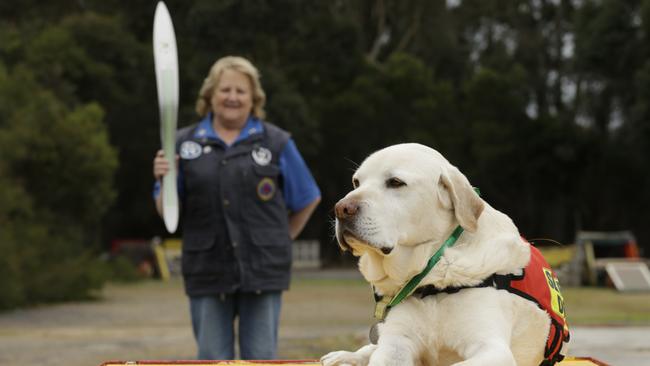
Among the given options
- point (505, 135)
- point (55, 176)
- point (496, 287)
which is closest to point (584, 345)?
point (496, 287)

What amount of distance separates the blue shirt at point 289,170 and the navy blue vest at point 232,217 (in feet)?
0.15

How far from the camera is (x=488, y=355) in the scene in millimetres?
2883

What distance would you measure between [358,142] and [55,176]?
17.6 meters

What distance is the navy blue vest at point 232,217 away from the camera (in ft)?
18.9

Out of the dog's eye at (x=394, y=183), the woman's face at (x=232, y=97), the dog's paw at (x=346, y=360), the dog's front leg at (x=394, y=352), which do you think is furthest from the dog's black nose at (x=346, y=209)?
the woman's face at (x=232, y=97)

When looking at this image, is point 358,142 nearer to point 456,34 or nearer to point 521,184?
point 521,184

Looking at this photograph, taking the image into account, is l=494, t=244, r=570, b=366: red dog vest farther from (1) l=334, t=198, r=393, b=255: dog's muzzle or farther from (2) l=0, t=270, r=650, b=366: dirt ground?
(2) l=0, t=270, r=650, b=366: dirt ground

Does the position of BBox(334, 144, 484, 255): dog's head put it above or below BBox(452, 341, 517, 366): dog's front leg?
above

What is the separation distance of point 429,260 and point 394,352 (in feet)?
1.04

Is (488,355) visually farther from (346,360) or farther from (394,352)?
(346,360)

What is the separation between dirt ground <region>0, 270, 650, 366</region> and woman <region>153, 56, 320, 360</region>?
150 inches

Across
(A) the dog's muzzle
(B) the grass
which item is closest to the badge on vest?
(A) the dog's muzzle

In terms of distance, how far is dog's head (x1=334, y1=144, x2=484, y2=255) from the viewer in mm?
3053

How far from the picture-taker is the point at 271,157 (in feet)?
19.3
